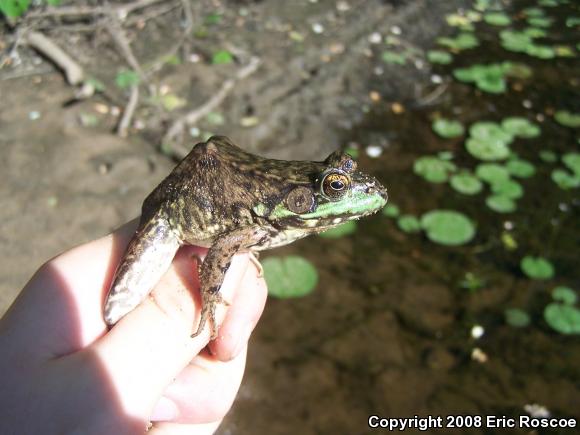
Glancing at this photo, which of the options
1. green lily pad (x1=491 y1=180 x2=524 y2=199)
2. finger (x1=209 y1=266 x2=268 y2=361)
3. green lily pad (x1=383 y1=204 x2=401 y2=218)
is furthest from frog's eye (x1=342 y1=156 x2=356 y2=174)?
green lily pad (x1=491 y1=180 x2=524 y2=199)

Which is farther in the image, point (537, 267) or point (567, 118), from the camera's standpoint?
point (567, 118)

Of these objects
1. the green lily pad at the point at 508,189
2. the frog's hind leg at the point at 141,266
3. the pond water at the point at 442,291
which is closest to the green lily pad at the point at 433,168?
the pond water at the point at 442,291

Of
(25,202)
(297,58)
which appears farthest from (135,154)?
(297,58)

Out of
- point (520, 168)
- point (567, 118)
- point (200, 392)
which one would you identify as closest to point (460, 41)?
point (567, 118)

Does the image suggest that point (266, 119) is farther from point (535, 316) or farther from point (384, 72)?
point (535, 316)

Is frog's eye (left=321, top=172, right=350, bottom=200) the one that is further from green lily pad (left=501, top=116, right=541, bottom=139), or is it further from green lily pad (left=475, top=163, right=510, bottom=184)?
green lily pad (left=501, top=116, right=541, bottom=139)

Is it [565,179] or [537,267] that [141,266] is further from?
[565,179]
